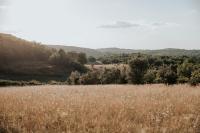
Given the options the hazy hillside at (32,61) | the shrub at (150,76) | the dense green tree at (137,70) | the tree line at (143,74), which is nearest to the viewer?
the tree line at (143,74)

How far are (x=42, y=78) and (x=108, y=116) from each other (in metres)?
91.0

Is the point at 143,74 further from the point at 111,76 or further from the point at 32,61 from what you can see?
the point at 32,61

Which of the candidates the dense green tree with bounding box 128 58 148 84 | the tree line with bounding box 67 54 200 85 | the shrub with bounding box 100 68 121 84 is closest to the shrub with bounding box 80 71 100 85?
the tree line with bounding box 67 54 200 85

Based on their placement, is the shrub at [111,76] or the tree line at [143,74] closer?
the tree line at [143,74]

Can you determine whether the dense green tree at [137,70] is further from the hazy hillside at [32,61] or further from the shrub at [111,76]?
the hazy hillside at [32,61]

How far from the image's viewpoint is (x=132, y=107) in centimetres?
730

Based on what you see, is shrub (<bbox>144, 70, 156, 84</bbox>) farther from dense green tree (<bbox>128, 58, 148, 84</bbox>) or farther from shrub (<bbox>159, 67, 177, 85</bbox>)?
shrub (<bbox>159, 67, 177, 85</bbox>)

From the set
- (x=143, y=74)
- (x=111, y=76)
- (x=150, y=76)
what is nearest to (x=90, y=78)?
(x=111, y=76)

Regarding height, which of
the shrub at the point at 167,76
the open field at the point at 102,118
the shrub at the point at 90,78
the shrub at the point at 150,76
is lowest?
the shrub at the point at 90,78

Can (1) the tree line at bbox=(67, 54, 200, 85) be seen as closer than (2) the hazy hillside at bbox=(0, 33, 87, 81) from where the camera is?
Yes

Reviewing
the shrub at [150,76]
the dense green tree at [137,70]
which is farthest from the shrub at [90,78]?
the shrub at [150,76]

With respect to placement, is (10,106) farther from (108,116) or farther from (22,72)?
(22,72)

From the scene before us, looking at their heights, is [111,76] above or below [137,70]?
below

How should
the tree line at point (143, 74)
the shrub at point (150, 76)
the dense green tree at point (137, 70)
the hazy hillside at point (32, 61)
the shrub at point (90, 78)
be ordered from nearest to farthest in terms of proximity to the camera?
1. the tree line at point (143, 74)
2. the shrub at point (150, 76)
3. the dense green tree at point (137, 70)
4. the shrub at point (90, 78)
5. the hazy hillside at point (32, 61)
